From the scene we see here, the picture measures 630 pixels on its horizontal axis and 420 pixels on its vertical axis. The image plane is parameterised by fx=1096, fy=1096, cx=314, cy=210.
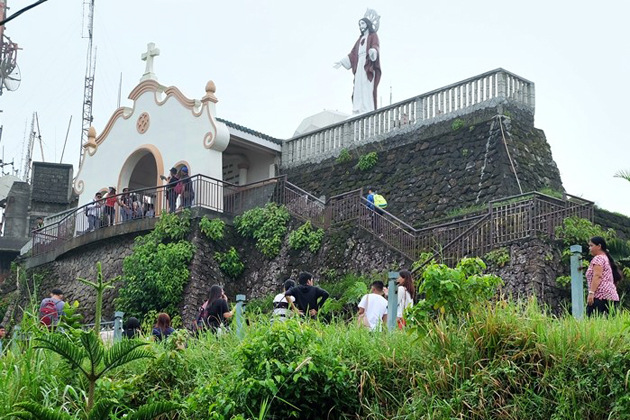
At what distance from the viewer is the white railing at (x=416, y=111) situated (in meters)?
23.9

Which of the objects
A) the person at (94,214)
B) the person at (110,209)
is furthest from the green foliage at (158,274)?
the person at (94,214)

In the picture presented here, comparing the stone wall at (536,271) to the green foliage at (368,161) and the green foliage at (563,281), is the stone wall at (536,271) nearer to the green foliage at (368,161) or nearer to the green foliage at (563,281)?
the green foliage at (563,281)

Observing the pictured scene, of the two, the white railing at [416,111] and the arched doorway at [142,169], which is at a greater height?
the white railing at [416,111]

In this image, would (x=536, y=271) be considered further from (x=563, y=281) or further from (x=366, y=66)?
(x=366, y=66)

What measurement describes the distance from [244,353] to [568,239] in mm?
9329

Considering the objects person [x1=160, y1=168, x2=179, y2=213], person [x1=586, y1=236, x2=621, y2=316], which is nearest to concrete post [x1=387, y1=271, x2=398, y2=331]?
person [x1=586, y1=236, x2=621, y2=316]

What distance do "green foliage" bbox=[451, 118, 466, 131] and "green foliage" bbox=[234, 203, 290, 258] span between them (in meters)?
4.21

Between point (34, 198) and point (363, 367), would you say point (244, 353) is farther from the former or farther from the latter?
point (34, 198)

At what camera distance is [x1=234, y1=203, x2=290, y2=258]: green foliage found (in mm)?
23156

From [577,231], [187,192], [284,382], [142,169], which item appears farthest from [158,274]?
[284,382]

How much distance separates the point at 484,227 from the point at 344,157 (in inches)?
336

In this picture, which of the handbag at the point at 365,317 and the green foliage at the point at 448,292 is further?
the handbag at the point at 365,317

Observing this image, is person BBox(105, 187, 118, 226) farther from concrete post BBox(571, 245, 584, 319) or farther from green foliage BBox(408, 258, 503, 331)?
concrete post BBox(571, 245, 584, 319)

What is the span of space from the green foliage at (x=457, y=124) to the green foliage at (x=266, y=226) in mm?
4214
